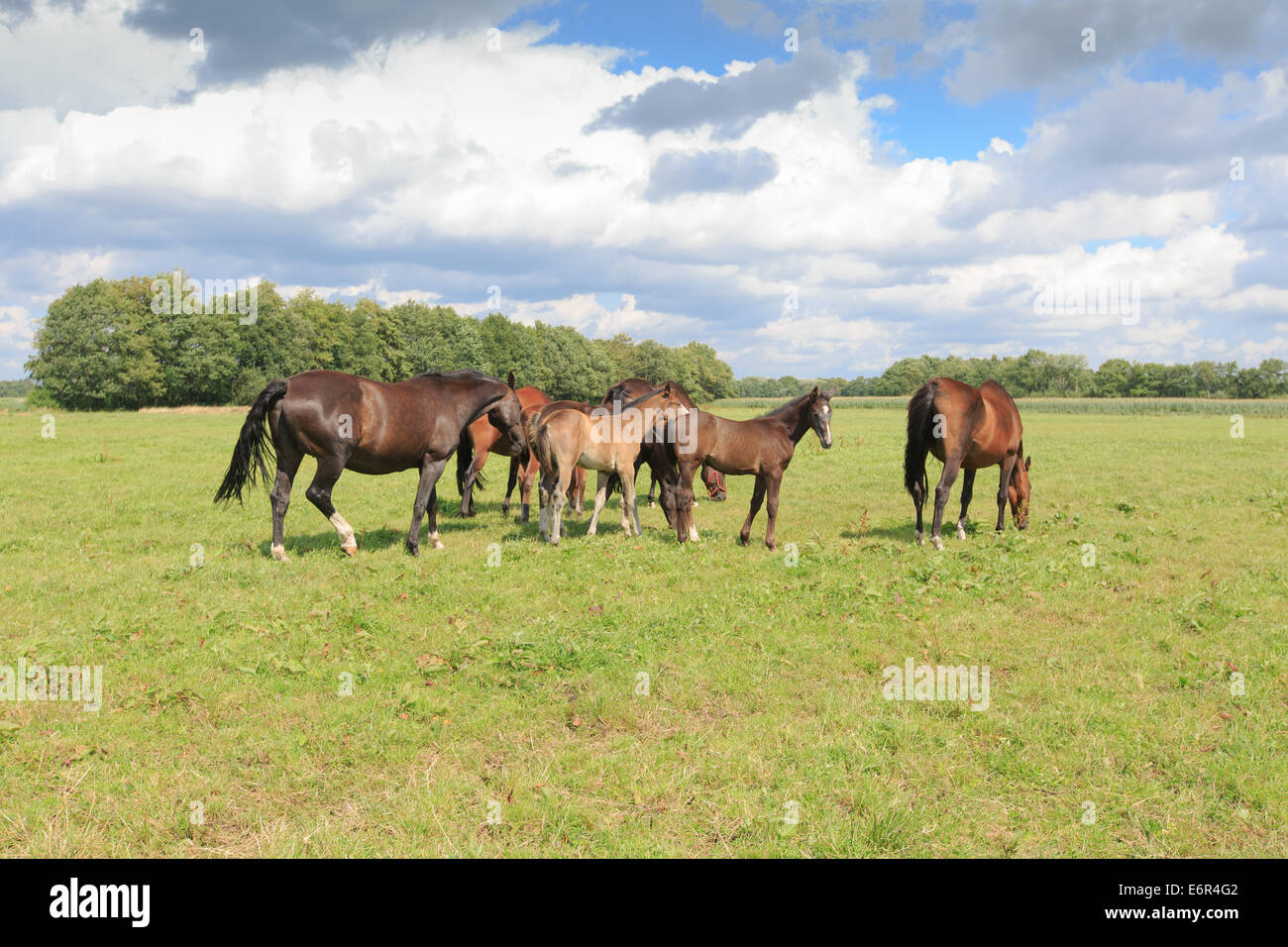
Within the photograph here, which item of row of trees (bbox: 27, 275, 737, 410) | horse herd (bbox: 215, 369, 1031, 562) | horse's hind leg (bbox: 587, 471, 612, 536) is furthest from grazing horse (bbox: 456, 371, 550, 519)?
row of trees (bbox: 27, 275, 737, 410)

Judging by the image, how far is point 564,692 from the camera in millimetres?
6391

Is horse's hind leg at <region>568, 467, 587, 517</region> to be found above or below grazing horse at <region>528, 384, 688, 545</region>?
below

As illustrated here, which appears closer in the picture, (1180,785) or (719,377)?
(1180,785)

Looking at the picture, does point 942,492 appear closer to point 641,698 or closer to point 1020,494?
point 1020,494

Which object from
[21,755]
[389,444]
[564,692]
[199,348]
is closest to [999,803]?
[564,692]

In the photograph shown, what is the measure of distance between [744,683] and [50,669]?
19.6 feet

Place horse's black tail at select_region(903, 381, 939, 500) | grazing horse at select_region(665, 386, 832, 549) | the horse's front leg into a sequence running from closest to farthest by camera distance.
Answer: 1. the horse's front leg
2. grazing horse at select_region(665, 386, 832, 549)
3. horse's black tail at select_region(903, 381, 939, 500)

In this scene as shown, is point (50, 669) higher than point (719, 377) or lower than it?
lower

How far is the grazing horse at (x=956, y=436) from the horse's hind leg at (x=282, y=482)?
31.7 ft

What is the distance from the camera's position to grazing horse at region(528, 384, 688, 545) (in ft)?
39.2

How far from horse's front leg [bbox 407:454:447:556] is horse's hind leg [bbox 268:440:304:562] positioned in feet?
5.77

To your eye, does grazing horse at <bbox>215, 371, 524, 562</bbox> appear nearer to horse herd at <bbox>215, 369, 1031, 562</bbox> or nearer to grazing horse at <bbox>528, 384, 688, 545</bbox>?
horse herd at <bbox>215, 369, 1031, 562</bbox>

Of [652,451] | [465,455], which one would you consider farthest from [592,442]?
[465,455]

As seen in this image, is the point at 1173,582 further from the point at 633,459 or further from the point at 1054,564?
the point at 633,459
